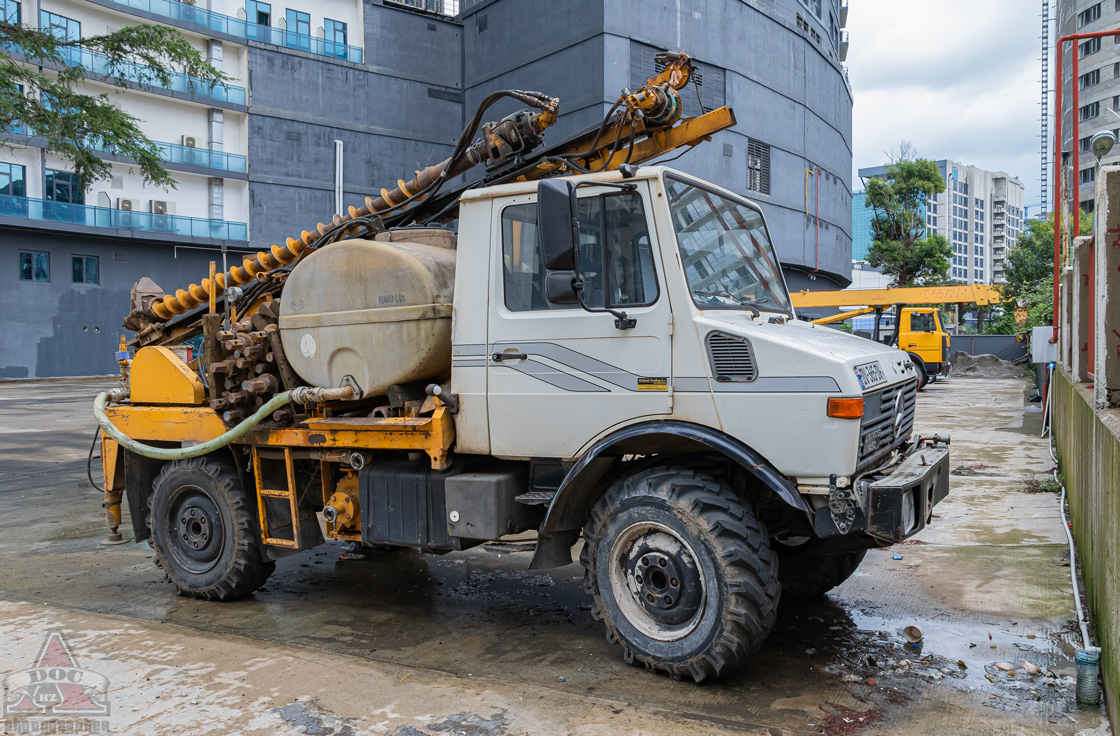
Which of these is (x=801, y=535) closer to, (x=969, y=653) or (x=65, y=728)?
(x=969, y=653)

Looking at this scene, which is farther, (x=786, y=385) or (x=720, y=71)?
(x=720, y=71)

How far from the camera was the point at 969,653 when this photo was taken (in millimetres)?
5070

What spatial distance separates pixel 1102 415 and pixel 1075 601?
196cm

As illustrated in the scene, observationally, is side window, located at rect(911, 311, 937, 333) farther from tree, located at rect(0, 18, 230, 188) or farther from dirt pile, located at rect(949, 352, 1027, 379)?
tree, located at rect(0, 18, 230, 188)

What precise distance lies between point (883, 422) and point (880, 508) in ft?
2.16

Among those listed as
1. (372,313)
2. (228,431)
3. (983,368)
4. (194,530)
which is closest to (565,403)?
(372,313)

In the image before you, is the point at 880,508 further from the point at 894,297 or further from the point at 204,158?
the point at 204,158

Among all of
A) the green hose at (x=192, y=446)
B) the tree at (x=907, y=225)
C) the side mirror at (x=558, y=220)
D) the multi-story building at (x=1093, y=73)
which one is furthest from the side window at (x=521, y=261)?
the multi-story building at (x=1093, y=73)

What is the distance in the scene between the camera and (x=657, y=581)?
15.5 feet

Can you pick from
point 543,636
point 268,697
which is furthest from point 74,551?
point 543,636

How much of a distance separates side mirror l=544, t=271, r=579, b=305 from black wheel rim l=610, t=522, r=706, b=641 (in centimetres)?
130

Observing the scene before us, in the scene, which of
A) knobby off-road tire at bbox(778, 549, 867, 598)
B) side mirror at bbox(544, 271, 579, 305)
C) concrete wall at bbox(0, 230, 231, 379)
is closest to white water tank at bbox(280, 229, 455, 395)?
side mirror at bbox(544, 271, 579, 305)

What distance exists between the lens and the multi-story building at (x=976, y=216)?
152m

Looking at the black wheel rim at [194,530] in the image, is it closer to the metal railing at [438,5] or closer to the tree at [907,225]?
the metal railing at [438,5]
